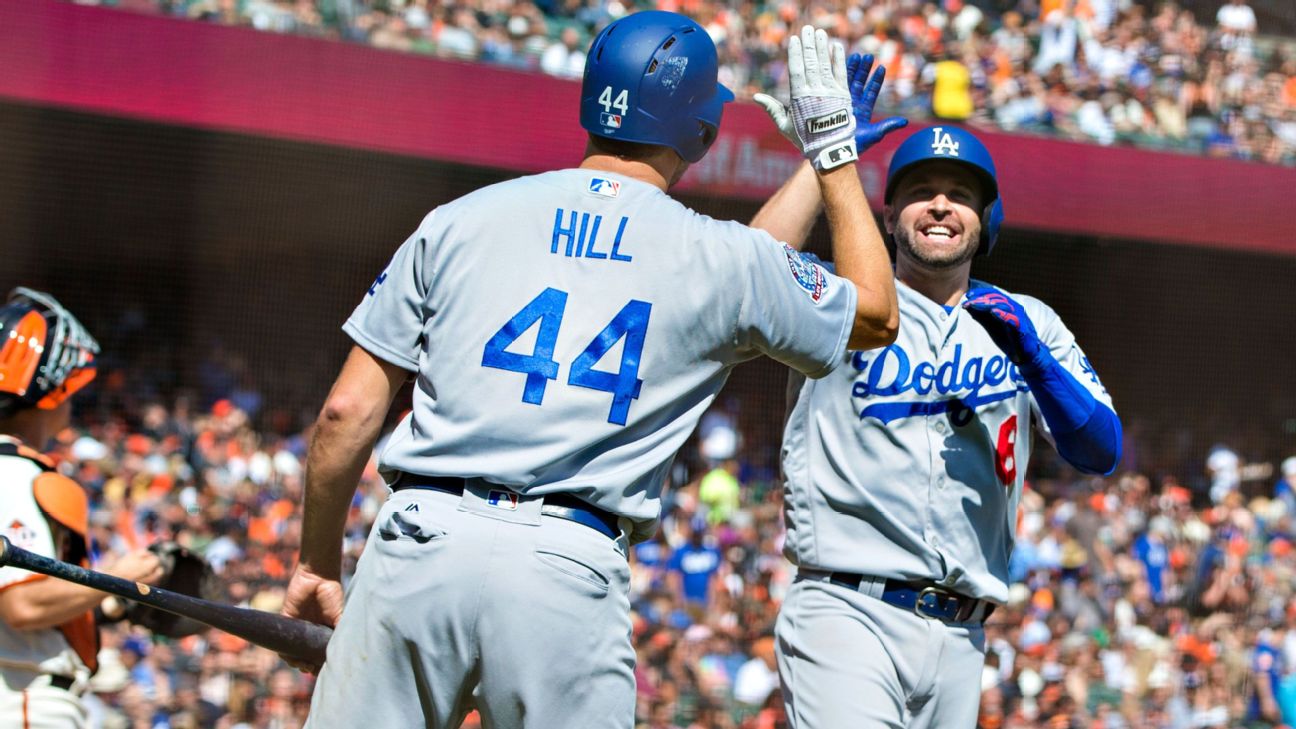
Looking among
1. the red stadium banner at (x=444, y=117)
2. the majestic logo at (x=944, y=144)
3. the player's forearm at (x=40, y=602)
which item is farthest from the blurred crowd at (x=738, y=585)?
the majestic logo at (x=944, y=144)

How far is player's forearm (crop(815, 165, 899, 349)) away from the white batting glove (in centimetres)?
5

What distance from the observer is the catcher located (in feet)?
11.0

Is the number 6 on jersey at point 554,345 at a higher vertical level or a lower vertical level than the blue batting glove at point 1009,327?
lower

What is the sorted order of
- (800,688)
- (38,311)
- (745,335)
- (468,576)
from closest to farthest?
(468,576)
(745,335)
(800,688)
(38,311)

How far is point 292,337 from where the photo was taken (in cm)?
1321

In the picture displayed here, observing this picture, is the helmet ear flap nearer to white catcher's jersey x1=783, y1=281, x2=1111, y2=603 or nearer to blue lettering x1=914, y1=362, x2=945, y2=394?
white catcher's jersey x1=783, y1=281, x2=1111, y2=603

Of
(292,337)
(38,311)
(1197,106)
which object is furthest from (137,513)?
(1197,106)

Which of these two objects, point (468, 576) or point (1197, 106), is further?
point (1197, 106)

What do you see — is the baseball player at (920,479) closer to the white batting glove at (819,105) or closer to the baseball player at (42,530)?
the white batting glove at (819,105)

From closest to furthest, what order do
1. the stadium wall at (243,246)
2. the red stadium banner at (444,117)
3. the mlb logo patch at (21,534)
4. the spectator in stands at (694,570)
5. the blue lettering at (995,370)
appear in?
the mlb logo patch at (21,534) < the blue lettering at (995,370) < the spectator in stands at (694,570) < the red stadium banner at (444,117) < the stadium wall at (243,246)

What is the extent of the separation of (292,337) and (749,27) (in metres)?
5.18

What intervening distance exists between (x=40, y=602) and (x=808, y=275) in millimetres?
2042

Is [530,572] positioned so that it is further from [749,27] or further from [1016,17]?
[1016,17]

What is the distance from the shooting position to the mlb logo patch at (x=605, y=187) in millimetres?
2369
